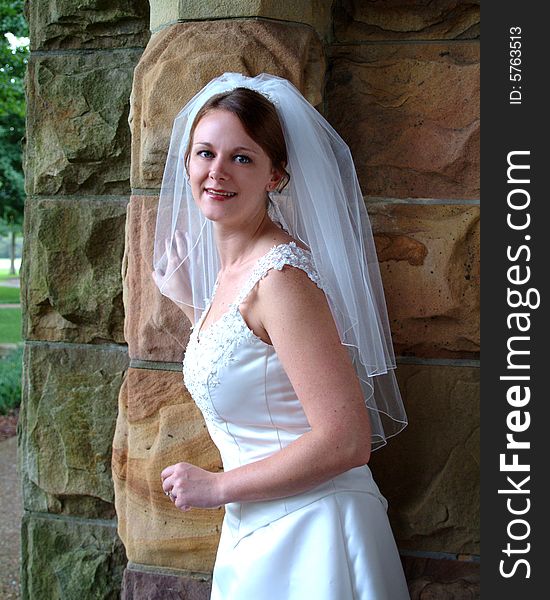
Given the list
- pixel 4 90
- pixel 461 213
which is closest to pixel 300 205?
pixel 461 213

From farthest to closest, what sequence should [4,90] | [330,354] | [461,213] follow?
[4,90], [461,213], [330,354]

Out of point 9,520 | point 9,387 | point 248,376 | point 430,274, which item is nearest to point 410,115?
point 430,274

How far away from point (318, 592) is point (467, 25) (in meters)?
1.45

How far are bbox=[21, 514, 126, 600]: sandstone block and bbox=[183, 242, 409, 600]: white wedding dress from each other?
2.75ft

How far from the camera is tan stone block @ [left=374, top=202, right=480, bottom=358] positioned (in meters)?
2.03

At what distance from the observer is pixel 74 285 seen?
2.45 meters

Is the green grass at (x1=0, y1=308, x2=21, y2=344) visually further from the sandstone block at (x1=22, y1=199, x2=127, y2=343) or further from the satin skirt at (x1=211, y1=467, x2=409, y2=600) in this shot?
the satin skirt at (x1=211, y1=467, x2=409, y2=600)

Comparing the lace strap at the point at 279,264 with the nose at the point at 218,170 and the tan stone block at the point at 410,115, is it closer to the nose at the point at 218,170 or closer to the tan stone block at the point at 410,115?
the nose at the point at 218,170

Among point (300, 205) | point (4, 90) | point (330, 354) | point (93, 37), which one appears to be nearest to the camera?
point (330, 354)

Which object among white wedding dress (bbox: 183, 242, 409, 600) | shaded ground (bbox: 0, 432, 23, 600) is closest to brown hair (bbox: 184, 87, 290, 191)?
white wedding dress (bbox: 183, 242, 409, 600)

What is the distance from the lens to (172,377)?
2105mm

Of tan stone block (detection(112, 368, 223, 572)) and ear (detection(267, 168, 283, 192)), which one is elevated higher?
ear (detection(267, 168, 283, 192))

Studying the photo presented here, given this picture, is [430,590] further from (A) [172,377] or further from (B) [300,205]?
(B) [300,205]

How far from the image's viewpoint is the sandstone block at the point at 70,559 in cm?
246
